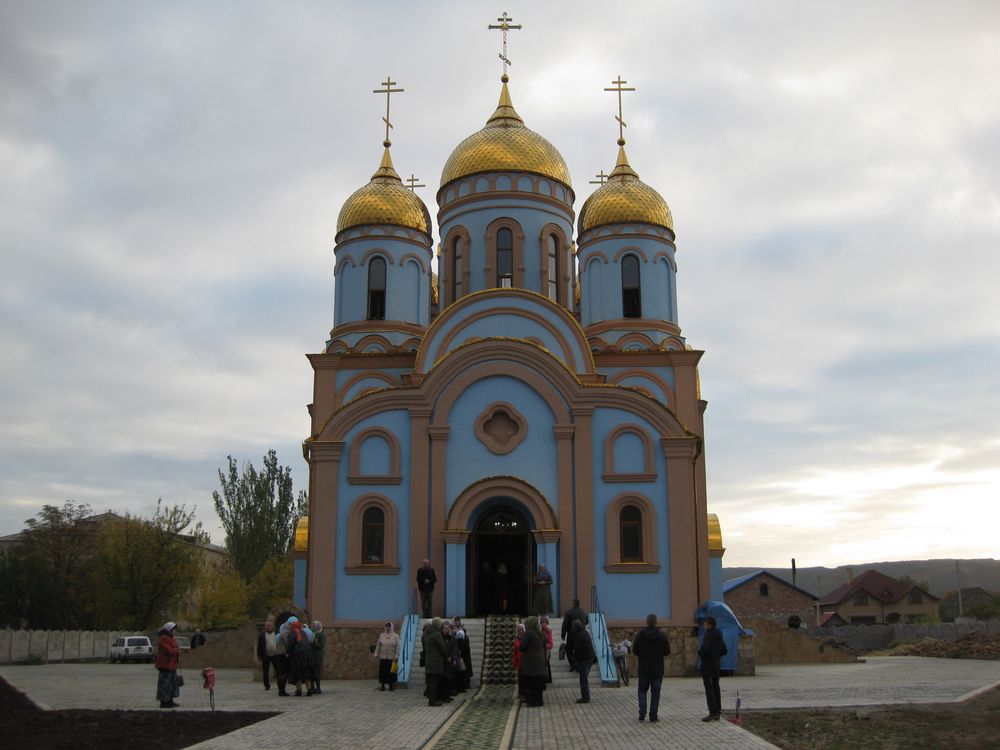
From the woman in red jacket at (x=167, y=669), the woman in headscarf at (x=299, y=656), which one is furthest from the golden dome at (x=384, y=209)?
the woman in red jacket at (x=167, y=669)

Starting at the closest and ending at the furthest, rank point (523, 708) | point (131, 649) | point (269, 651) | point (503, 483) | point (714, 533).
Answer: point (523, 708)
point (269, 651)
point (503, 483)
point (714, 533)
point (131, 649)

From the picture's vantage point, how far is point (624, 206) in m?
27.1

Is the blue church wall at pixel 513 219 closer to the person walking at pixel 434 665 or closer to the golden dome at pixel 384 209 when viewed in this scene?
the golden dome at pixel 384 209

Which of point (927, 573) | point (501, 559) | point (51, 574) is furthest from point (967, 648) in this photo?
point (927, 573)

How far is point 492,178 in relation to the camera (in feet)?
85.6

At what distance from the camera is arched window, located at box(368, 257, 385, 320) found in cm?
2673

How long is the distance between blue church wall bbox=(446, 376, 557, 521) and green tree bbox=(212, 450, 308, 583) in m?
22.5

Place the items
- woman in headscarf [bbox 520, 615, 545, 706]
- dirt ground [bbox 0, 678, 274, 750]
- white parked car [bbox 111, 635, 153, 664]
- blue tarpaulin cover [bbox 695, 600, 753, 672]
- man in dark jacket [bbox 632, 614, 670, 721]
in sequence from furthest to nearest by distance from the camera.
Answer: white parked car [bbox 111, 635, 153, 664]
blue tarpaulin cover [bbox 695, 600, 753, 672]
woman in headscarf [bbox 520, 615, 545, 706]
man in dark jacket [bbox 632, 614, 670, 721]
dirt ground [bbox 0, 678, 274, 750]

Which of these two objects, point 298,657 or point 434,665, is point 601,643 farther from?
point 298,657

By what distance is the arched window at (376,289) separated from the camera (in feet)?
87.7

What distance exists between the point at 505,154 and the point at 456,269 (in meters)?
3.20

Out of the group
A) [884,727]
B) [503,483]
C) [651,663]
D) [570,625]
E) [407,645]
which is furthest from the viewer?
[503,483]

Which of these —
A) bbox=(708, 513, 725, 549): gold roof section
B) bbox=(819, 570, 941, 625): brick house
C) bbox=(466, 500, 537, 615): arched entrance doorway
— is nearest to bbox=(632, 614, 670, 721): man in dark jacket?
bbox=(466, 500, 537, 615): arched entrance doorway

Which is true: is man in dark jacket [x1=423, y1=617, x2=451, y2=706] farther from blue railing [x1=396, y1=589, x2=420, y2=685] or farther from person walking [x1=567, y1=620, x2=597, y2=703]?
blue railing [x1=396, y1=589, x2=420, y2=685]
